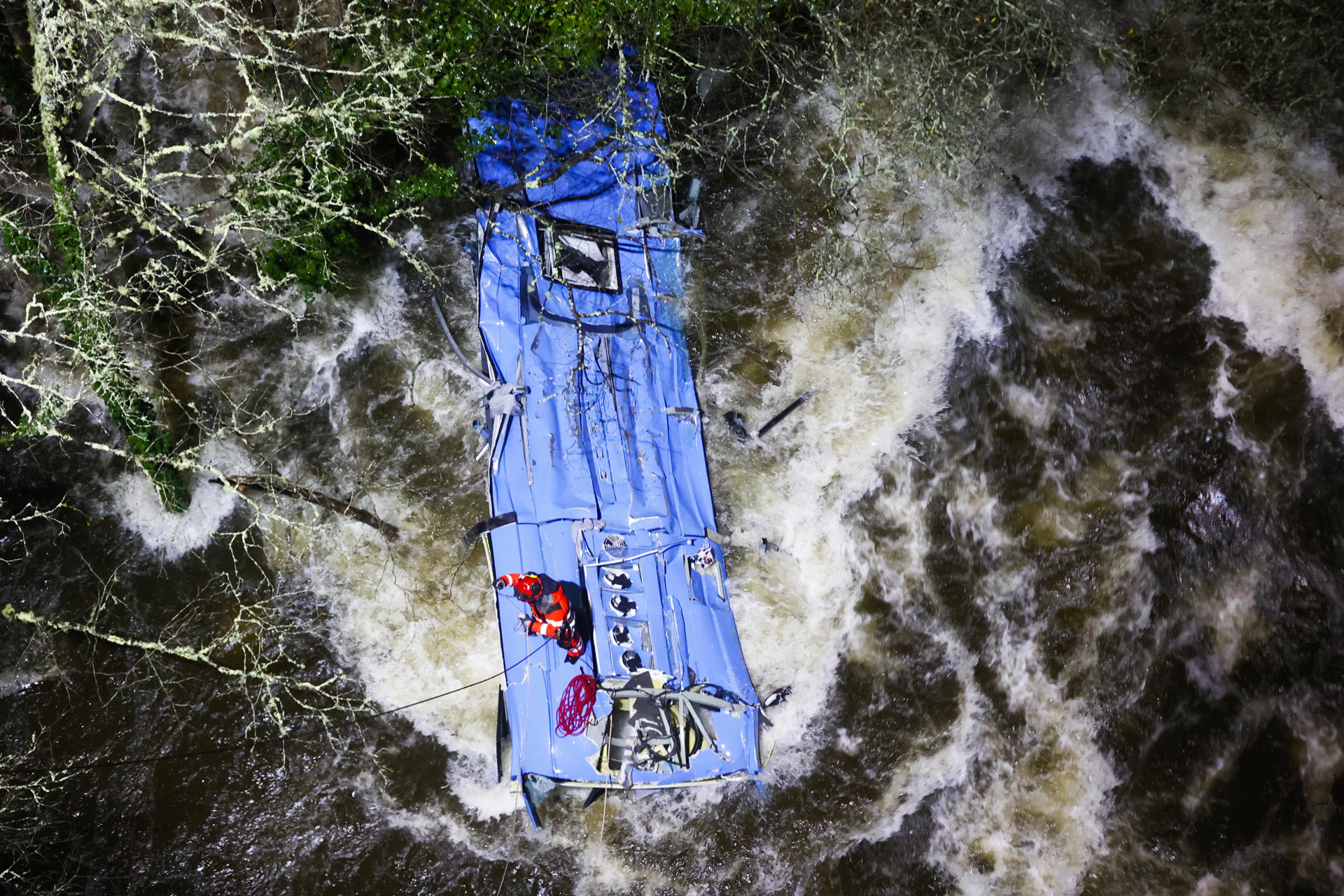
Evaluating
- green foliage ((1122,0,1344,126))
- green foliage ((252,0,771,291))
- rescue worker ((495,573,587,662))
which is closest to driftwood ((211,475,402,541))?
rescue worker ((495,573,587,662))

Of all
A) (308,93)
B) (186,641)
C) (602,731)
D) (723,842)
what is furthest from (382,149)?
(723,842)

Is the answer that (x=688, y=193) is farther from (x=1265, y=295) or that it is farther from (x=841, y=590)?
(x=1265, y=295)

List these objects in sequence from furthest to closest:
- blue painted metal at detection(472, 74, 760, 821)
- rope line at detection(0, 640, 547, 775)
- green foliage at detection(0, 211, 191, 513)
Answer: rope line at detection(0, 640, 547, 775)
green foliage at detection(0, 211, 191, 513)
blue painted metal at detection(472, 74, 760, 821)

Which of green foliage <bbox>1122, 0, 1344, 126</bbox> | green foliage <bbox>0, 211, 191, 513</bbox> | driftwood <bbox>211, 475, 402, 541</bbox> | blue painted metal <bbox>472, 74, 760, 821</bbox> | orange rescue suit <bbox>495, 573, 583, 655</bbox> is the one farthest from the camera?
driftwood <bbox>211, 475, 402, 541</bbox>

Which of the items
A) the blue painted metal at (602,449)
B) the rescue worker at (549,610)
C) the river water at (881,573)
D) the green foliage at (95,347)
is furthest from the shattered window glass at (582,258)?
the green foliage at (95,347)

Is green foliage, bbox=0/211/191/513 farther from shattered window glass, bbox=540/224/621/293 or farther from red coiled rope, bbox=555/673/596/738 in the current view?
red coiled rope, bbox=555/673/596/738

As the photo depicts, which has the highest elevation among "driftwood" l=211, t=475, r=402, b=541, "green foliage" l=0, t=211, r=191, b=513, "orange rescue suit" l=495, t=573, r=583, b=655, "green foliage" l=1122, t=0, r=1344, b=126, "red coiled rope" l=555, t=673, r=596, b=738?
"green foliage" l=1122, t=0, r=1344, b=126

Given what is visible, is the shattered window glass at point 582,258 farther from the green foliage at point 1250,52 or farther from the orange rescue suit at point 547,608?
the green foliage at point 1250,52
